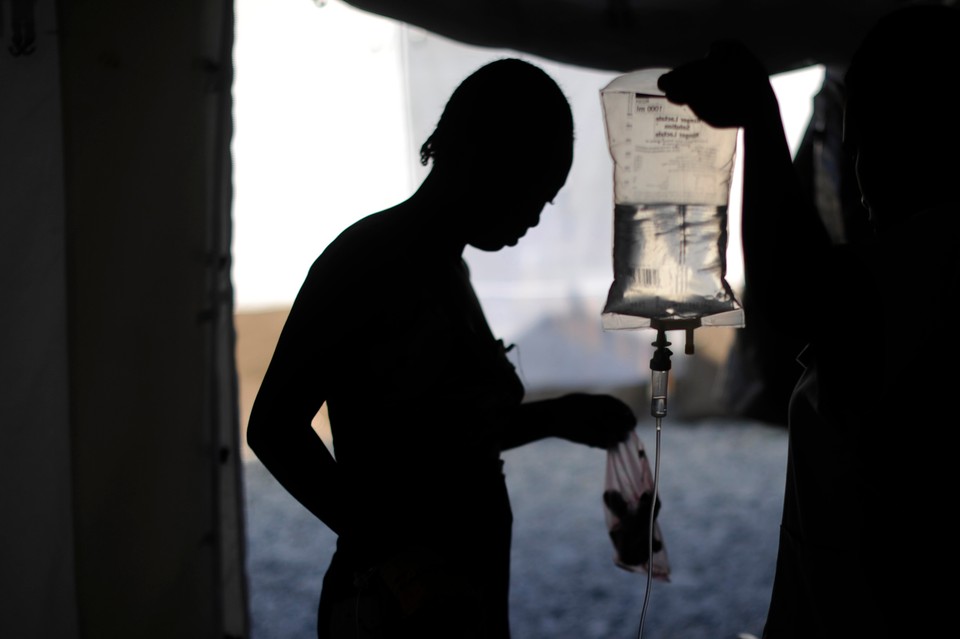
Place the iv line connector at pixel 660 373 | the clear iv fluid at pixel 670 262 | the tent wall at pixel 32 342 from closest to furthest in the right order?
the iv line connector at pixel 660 373
the clear iv fluid at pixel 670 262
the tent wall at pixel 32 342

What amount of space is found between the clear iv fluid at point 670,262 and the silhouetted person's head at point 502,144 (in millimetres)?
254

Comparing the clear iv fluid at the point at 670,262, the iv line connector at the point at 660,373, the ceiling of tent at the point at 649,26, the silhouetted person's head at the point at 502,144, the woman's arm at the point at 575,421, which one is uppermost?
the ceiling of tent at the point at 649,26

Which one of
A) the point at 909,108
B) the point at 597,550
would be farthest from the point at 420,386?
the point at 597,550

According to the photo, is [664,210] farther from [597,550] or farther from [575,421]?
[597,550]

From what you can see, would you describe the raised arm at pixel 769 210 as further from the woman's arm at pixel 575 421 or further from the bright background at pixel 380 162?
the bright background at pixel 380 162

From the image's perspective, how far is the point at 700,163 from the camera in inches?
43.6

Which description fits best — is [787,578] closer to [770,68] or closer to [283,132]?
[770,68]

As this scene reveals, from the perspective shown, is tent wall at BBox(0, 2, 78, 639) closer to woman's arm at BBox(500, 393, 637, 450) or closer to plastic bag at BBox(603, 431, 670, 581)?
woman's arm at BBox(500, 393, 637, 450)

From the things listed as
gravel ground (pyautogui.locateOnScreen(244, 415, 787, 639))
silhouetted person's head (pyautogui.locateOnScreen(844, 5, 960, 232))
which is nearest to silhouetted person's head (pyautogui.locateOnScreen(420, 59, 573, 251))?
silhouetted person's head (pyautogui.locateOnScreen(844, 5, 960, 232))

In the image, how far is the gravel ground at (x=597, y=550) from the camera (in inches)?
94.4

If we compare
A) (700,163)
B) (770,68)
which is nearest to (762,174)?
(700,163)

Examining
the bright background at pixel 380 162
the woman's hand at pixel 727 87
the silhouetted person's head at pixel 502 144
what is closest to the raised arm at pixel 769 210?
the woman's hand at pixel 727 87

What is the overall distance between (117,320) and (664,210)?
956mm

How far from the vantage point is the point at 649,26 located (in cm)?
196
